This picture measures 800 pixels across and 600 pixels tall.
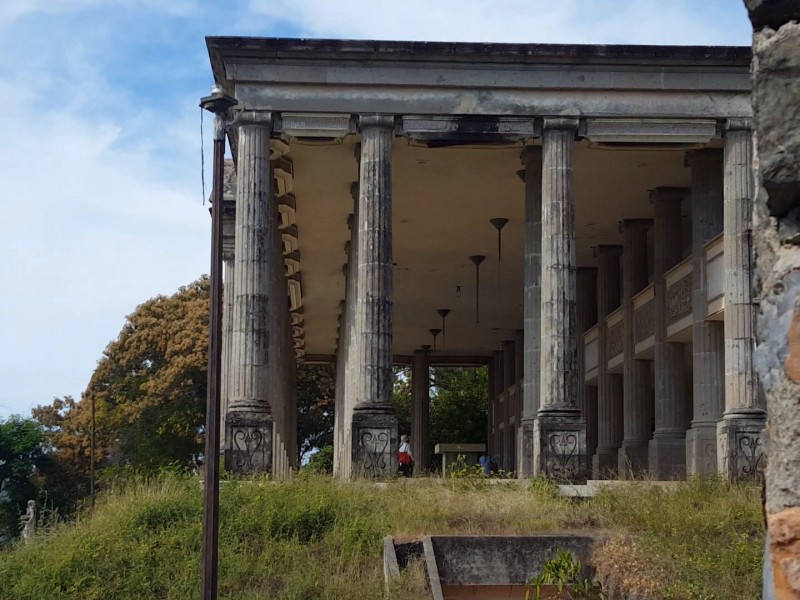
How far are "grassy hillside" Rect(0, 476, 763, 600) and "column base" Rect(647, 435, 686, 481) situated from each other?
705 cm

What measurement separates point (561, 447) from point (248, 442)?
596cm

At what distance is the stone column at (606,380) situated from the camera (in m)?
35.9

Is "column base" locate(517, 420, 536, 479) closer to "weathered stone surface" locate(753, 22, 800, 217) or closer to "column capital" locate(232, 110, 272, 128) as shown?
"column capital" locate(232, 110, 272, 128)

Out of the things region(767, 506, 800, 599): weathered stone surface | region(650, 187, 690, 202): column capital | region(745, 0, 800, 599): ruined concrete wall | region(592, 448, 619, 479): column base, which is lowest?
region(592, 448, 619, 479): column base

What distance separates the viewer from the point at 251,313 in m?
25.7

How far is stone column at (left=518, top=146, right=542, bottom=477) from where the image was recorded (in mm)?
27859

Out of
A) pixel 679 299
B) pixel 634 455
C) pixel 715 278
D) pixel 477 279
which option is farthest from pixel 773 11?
pixel 477 279

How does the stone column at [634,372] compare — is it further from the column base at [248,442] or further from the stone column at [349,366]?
the column base at [248,442]

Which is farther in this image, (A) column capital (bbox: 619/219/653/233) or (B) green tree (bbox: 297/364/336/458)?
(B) green tree (bbox: 297/364/336/458)

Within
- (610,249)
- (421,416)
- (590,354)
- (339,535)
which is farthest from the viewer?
(421,416)

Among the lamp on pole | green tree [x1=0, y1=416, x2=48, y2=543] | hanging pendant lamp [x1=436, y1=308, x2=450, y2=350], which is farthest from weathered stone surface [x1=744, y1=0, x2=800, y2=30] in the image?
green tree [x1=0, y1=416, x2=48, y2=543]

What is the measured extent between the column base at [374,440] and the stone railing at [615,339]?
11467 millimetres

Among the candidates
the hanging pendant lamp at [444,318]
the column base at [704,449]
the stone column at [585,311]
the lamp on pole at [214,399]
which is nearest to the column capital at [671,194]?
the column base at [704,449]

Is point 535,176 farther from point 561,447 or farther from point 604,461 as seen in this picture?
point 604,461
